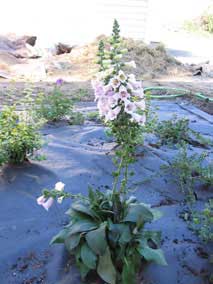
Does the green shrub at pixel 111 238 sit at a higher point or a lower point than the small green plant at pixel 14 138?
lower

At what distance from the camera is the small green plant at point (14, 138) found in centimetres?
257

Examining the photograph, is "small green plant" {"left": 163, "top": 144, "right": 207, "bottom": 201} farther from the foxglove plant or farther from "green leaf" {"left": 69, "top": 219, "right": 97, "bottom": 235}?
"green leaf" {"left": 69, "top": 219, "right": 97, "bottom": 235}

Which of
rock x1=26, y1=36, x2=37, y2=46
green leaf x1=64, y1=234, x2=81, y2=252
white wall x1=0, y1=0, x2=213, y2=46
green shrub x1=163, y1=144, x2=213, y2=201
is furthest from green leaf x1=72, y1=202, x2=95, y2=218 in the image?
white wall x1=0, y1=0, x2=213, y2=46

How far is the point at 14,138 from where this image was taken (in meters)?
2.58

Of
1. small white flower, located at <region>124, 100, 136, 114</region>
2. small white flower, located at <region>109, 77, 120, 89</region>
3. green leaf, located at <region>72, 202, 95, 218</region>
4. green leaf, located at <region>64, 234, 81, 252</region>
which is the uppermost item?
small white flower, located at <region>109, 77, 120, 89</region>

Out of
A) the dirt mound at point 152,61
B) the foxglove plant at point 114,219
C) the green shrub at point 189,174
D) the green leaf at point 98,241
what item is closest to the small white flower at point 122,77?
the foxglove plant at point 114,219

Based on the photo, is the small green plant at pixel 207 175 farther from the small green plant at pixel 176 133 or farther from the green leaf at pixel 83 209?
the green leaf at pixel 83 209

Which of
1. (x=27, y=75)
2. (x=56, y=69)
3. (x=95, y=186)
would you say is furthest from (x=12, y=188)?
(x=56, y=69)

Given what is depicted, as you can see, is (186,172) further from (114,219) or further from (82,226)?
(82,226)

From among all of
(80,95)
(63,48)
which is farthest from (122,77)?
(63,48)

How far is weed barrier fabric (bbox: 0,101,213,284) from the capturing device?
1.82 meters

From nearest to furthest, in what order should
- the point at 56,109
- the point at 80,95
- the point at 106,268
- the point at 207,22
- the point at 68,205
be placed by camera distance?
the point at 106,268, the point at 68,205, the point at 56,109, the point at 80,95, the point at 207,22

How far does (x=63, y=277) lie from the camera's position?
1767 mm

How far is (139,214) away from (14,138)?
3.94 ft
